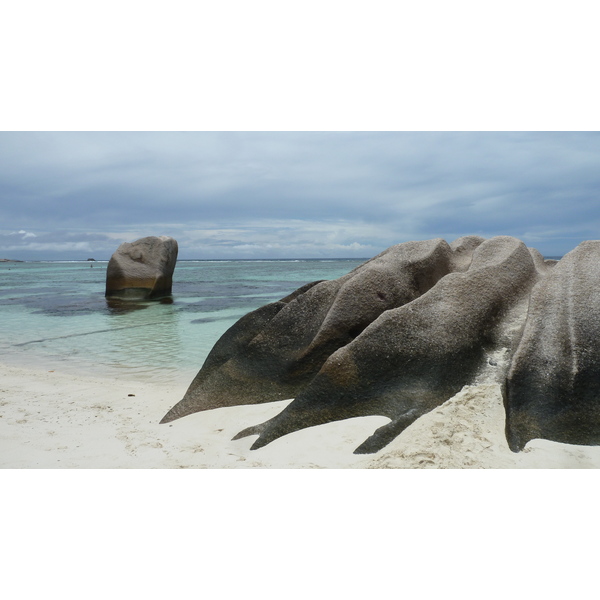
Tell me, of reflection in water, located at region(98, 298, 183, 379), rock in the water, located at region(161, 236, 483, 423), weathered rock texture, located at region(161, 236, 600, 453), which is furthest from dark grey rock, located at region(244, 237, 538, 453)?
reflection in water, located at region(98, 298, 183, 379)

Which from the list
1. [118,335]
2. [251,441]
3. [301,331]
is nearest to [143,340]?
[118,335]


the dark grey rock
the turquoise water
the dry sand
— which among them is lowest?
the turquoise water

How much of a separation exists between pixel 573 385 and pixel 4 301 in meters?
18.2

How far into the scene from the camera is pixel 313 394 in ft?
12.0

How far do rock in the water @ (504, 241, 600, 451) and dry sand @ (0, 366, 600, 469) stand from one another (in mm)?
111

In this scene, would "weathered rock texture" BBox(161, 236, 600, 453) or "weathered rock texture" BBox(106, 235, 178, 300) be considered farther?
"weathered rock texture" BBox(106, 235, 178, 300)

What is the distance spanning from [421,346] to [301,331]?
1.28m

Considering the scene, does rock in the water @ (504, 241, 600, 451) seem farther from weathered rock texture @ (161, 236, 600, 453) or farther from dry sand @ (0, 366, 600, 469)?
dry sand @ (0, 366, 600, 469)

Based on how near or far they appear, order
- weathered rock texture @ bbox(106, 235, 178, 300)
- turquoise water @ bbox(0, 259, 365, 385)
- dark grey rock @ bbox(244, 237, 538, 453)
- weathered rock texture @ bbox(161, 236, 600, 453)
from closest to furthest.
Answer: weathered rock texture @ bbox(161, 236, 600, 453), dark grey rock @ bbox(244, 237, 538, 453), turquoise water @ bbox(0, 259, 365, 385), weathered rock texture @ bbox(106, 235, 178, 300)

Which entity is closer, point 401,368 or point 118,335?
point 401,368

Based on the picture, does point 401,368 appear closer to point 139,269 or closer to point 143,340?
point 143,340

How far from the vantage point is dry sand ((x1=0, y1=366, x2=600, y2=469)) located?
3068 millimetres

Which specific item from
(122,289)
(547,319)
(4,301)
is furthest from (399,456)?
(4,301)

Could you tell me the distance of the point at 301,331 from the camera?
455 cm
